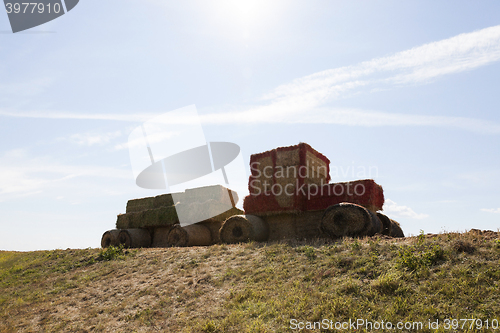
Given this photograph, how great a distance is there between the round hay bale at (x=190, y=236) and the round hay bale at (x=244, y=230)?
361cm

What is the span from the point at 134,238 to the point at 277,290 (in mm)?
18435

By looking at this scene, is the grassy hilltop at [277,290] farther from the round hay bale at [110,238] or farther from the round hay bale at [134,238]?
the round hay bale at [110,238]

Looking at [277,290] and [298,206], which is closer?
[277,290]

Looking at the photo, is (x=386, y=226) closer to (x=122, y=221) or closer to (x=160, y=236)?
(x=160, y=236)

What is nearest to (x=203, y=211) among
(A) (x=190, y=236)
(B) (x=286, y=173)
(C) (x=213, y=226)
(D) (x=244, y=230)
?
(C) (x=213, y=226)

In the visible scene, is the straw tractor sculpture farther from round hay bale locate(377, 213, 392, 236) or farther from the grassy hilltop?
the grassy hilltop

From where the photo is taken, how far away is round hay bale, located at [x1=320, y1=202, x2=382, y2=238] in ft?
44.0

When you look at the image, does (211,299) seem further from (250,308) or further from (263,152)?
(263,152)

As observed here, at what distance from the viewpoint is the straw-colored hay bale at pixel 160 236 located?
79.9 ft

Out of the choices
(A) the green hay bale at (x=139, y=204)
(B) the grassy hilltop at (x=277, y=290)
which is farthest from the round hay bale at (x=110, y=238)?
(B) the grassy hilltop at (x=277, y=290)

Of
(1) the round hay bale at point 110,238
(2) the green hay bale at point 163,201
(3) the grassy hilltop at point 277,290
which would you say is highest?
(2) the green hay bale at point 163,201

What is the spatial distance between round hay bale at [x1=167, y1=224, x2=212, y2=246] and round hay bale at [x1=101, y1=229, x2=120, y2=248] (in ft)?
19.4

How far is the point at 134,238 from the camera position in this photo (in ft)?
79.7

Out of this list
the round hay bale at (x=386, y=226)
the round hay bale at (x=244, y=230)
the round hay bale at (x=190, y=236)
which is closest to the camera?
the round hay bale at (x=244, y=230)
